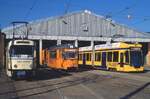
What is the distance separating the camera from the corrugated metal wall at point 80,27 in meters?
77.3

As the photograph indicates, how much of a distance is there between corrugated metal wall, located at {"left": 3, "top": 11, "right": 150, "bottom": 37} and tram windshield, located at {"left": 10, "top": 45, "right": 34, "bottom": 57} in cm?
4778

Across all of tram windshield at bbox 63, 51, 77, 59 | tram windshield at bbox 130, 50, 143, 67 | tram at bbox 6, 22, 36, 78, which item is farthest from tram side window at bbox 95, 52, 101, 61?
tram at bbox 6, 22, 36, 78

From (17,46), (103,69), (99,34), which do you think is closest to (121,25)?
(99,34)

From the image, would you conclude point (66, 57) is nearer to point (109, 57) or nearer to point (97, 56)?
point (109, 57)

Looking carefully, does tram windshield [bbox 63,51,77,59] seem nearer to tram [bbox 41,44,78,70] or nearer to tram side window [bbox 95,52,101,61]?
tram [bbox 41,44,78,70]

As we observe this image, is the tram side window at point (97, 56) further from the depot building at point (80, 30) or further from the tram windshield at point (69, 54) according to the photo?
the depot building at point (80, 30)

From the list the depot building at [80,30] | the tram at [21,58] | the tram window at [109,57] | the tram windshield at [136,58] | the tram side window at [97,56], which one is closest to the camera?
the tram at [21,58]

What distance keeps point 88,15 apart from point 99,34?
4.29 meters

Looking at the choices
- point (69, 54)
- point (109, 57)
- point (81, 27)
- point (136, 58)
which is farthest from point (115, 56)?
point (81, 27)

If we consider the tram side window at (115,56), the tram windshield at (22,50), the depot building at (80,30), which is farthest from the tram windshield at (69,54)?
the depot building at (80,30)

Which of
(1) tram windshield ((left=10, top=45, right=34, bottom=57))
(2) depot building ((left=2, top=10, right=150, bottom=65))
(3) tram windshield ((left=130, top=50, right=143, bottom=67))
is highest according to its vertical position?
(2) depot building ((left=2, top=10, right=150, bottom=65))

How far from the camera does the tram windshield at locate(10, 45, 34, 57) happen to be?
93.6 ft

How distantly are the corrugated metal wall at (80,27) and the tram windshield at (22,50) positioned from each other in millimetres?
47775

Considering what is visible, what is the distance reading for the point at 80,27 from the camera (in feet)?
261
